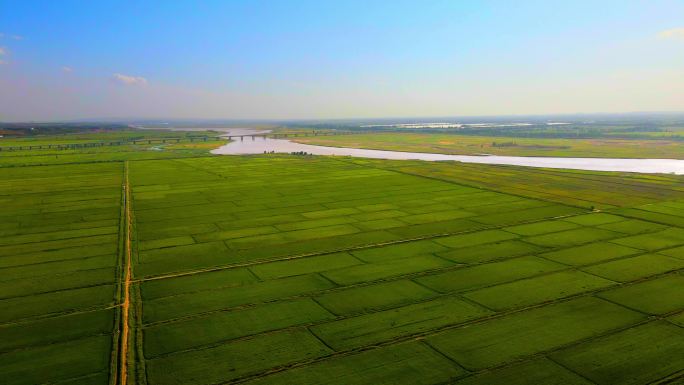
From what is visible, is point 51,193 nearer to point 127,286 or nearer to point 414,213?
point 127,286

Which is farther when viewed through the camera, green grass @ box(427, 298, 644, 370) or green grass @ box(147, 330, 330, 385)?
green grass @ box(427, 298, 644, 370)

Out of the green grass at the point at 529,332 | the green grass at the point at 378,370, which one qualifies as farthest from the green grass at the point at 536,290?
the green grass at the point at 378,370

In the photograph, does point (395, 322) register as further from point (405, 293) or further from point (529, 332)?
point (529, 332)

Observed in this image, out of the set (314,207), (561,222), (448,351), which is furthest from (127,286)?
(561,222)

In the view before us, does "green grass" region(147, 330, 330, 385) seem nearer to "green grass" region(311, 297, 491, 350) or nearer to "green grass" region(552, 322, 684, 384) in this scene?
"green grass" region(311, 297, 491, 350)

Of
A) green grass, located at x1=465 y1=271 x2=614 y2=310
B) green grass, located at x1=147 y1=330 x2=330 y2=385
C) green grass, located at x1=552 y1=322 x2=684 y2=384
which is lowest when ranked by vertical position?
green grass, located at x1=147 y1=330 x2=330 y2=385

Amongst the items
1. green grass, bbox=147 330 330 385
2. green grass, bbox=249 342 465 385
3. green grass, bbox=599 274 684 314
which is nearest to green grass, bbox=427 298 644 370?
green grass, bbox=249 342 465 385

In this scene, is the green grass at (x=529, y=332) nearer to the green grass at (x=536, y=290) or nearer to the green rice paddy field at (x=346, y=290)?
the green rice paddy field at (x=346, y=290)
